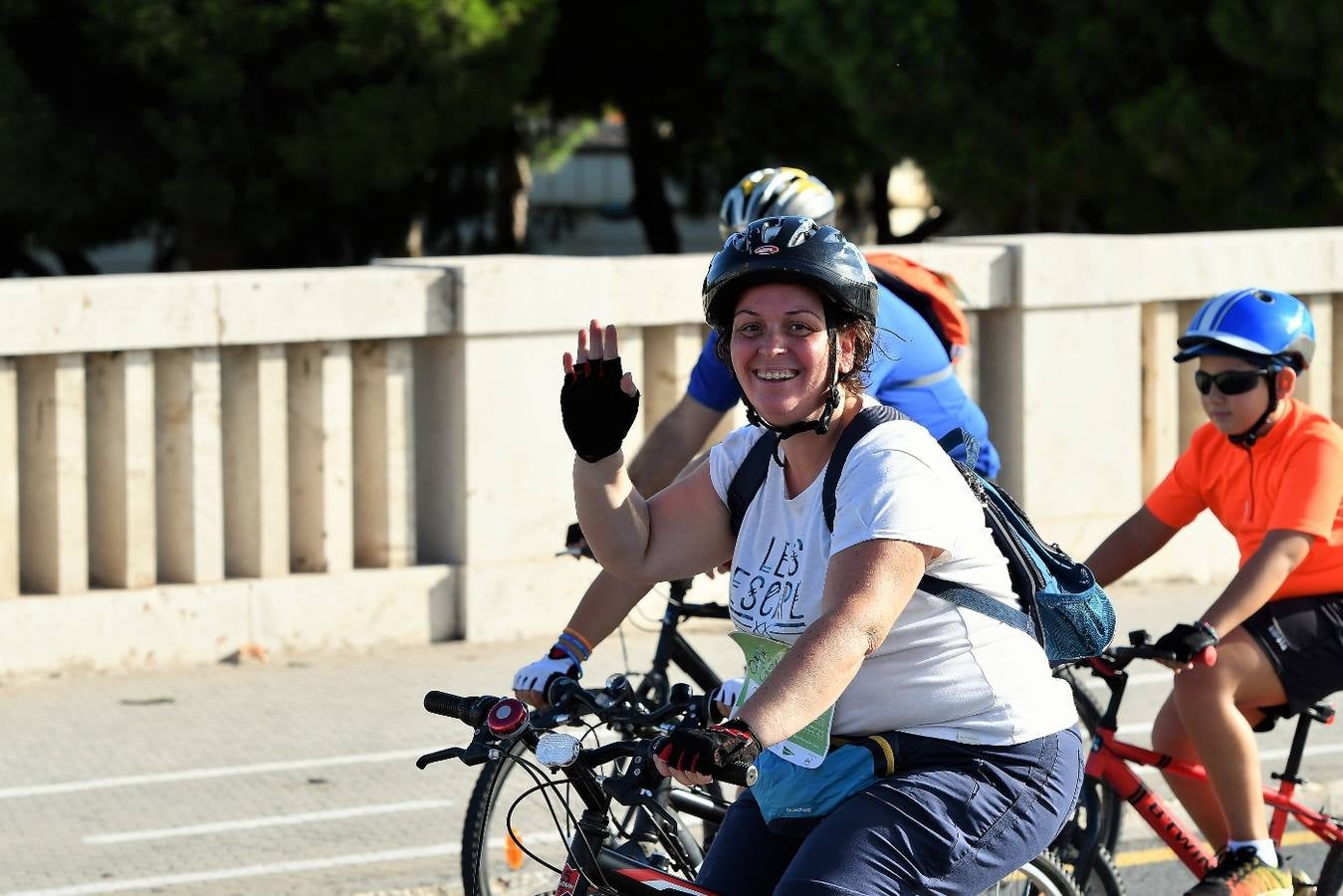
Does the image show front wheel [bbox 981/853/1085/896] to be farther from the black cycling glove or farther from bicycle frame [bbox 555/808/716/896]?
the black cycling glove

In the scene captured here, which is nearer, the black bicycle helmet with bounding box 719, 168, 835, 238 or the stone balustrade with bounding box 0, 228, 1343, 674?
the black bicycle helmet with bounding box 719, 168, 835, 238

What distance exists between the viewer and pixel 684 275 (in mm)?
8820

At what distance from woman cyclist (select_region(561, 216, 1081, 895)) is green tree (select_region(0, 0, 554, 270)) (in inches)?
754

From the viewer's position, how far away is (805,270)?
3.25m

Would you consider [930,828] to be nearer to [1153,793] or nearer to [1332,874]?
[1153,793]

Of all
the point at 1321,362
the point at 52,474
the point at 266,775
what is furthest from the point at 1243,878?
the point at 1321,362

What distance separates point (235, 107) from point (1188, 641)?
66.5ft

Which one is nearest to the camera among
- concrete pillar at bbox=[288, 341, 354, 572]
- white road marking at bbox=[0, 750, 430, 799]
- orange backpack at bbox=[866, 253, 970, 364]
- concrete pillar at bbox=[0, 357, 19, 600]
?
orange backpack at bbox=[866, 253, 970, 364]

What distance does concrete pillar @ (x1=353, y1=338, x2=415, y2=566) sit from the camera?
859cm

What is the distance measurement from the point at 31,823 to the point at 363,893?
1188mm

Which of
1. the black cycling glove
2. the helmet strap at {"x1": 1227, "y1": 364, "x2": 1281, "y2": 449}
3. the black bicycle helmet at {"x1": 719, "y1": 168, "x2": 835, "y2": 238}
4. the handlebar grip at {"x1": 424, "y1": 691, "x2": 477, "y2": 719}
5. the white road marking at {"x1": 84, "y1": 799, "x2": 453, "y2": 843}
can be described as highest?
the black bicycle helmet at {"x1": 719, "y1": 168, "x2": 835, "y2": 238}

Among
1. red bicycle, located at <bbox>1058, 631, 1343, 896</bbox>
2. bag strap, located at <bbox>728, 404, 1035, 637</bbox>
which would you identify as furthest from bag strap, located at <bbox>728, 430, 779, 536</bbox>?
red bicycle, located at <bbox>1058, 631, 1343, 896</bbox>

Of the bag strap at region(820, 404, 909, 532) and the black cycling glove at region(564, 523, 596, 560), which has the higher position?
the bag strap at region(820, 404, 909, 532)

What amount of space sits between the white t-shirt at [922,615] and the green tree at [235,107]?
19.3 m
